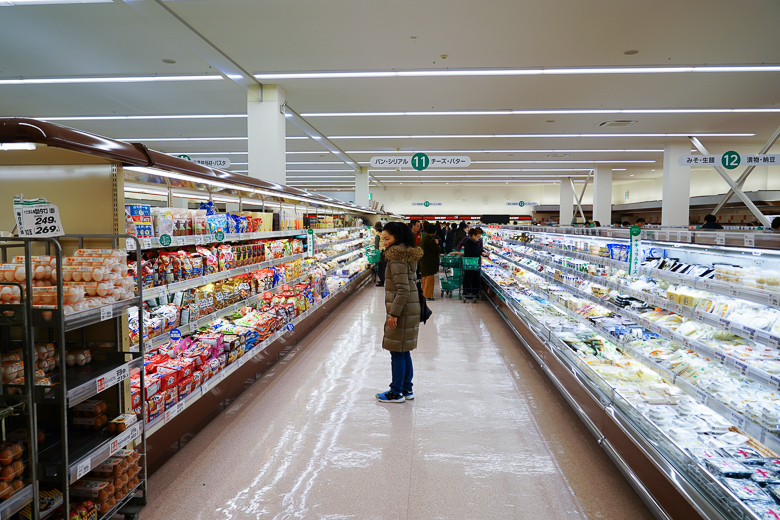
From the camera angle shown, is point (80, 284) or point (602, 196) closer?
point (80, 284)

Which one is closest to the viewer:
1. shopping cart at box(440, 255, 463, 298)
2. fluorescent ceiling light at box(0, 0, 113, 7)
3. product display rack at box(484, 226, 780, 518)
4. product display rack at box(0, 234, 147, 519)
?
product display rack at box(0, 234, 147, 519)

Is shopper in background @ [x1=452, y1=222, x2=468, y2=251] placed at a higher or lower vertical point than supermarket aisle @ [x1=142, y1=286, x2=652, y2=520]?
A: higher

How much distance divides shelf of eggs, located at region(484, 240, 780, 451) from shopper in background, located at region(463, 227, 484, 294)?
5.12m

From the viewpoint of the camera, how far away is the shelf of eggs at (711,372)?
2.28m

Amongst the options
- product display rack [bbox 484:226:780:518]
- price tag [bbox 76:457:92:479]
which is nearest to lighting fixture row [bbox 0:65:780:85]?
product display rack [bbox 484:226:780:518]

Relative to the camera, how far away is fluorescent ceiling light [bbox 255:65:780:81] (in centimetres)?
655

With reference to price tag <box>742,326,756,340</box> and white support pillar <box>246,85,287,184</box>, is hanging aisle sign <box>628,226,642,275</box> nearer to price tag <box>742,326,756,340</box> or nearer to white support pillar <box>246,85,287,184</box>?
price tag <box>742,326,756,340</box>

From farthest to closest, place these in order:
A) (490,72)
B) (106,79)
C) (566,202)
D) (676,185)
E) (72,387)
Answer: (566,202), (676,185), (106,79), (490,72), (72,387)

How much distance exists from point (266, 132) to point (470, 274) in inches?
200

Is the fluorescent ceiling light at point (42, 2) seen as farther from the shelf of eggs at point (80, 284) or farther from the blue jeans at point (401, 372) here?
the blue jeans at point (401, 372)

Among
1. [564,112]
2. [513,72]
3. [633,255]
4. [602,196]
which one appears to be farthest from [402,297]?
[602,196]

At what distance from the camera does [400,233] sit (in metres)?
4.13

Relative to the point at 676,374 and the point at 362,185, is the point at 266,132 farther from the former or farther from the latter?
the point at 362,185

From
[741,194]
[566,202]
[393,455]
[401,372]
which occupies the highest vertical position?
[566,202]
